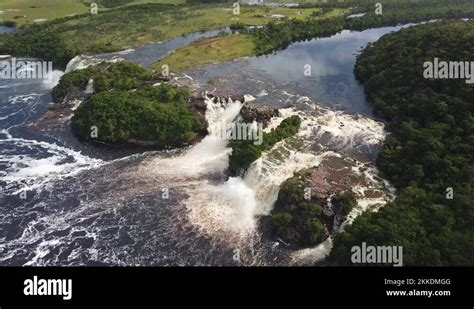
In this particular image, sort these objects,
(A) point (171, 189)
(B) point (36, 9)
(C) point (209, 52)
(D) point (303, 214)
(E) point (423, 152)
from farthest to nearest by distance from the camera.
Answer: (B) point (36, 9)
(C) point (209, 52)
(A) point (171, 189)
(E) point (423, 152)
(D) point (303, 214)

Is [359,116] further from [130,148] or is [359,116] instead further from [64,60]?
[64,60]

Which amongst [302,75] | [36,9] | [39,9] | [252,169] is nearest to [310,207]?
[252,169]

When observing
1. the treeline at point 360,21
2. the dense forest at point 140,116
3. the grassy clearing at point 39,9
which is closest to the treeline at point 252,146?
the dense forest at point 140,116

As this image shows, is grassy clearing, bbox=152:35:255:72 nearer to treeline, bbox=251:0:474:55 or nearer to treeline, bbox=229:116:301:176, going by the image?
treeline, bbox=251:0:474:55

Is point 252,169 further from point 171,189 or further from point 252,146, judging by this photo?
point 171,189

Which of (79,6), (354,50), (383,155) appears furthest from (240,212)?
(79,6)

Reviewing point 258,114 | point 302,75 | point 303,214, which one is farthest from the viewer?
point 302,75

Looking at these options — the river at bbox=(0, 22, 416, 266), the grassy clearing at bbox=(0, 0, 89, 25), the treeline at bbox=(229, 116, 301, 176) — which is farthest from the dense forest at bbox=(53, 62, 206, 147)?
the grassy clearing at bbox=(0, 0, 89, 25)
